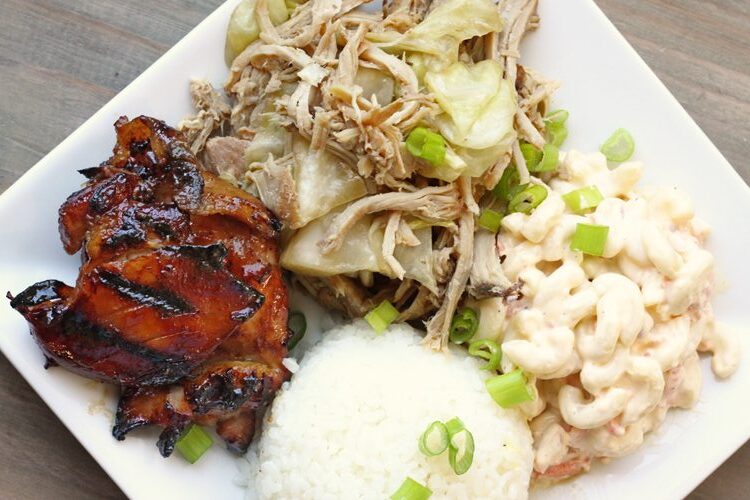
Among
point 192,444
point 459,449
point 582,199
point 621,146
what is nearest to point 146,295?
point 192,444

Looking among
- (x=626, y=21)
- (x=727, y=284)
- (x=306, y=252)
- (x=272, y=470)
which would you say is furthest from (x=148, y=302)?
(x=626, y=21)

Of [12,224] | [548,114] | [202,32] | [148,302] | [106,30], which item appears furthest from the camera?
[106,30]

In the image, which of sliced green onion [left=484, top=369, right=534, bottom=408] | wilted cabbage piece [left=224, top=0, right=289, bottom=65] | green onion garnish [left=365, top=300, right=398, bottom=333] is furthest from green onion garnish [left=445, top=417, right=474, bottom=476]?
wilted cabbage piece [left=224, top=0, right=289, bottom=65]

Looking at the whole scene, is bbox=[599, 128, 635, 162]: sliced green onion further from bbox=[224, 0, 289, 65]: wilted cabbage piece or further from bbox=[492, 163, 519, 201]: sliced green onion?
bbox=[224, 0, 289, 65]: wilted cabbage piece

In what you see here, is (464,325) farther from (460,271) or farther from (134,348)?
(134,348)

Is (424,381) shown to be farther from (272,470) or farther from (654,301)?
(654,301)

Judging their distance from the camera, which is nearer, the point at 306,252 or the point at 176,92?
the point at 306,252

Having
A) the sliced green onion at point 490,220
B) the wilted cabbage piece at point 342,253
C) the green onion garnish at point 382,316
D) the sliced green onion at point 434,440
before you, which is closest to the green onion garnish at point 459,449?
the sliced green onion at point 434,440

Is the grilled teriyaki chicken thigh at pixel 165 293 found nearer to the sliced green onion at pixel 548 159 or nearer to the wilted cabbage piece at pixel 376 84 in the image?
the wilted cabbage piece at pixel 376 84
